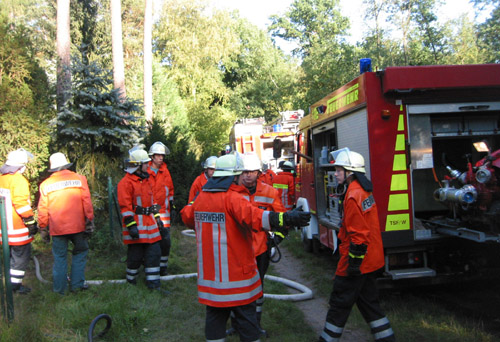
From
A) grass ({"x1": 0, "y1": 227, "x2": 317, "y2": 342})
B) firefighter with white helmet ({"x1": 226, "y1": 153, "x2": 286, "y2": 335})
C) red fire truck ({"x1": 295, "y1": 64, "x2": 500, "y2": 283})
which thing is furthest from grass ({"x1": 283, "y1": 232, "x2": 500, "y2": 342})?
firefighter with white helmet ({"x1": 226, "y1": 153, "x2": 286, "y2": 335})

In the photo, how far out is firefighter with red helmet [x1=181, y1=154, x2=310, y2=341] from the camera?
3.09 meters

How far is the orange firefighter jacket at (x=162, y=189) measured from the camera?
6312 millimetres

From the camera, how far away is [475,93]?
5004mm

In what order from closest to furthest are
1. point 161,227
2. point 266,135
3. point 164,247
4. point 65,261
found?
point 65,261 < point 161,227 < point 164,247 < point 266,135

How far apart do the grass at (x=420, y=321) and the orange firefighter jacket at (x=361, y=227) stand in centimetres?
101

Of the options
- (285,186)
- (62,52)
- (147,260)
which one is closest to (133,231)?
(147,260)

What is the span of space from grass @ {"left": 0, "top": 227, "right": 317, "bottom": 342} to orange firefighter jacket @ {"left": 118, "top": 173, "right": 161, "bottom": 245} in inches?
27.5

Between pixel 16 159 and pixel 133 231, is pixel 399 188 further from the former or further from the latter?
pixel 16 159

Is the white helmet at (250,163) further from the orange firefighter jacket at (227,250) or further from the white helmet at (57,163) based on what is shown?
the white helmet at (57,163)

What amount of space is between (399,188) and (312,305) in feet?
6.31

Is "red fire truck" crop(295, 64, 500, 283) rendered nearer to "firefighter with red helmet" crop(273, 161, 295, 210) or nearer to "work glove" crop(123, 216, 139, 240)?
"work glove" crop(123, 216, 139, 240)

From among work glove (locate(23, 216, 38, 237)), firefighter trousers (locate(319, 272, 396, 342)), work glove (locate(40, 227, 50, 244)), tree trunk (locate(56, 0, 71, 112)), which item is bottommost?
firefighter trousers (locate(319, 272, 396, 342))

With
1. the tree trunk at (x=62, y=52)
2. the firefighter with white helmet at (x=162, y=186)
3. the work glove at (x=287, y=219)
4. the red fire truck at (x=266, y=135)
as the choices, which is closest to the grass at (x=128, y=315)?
the firefighter with white helmet at (x=162, y=186)

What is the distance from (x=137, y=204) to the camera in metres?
5.75
